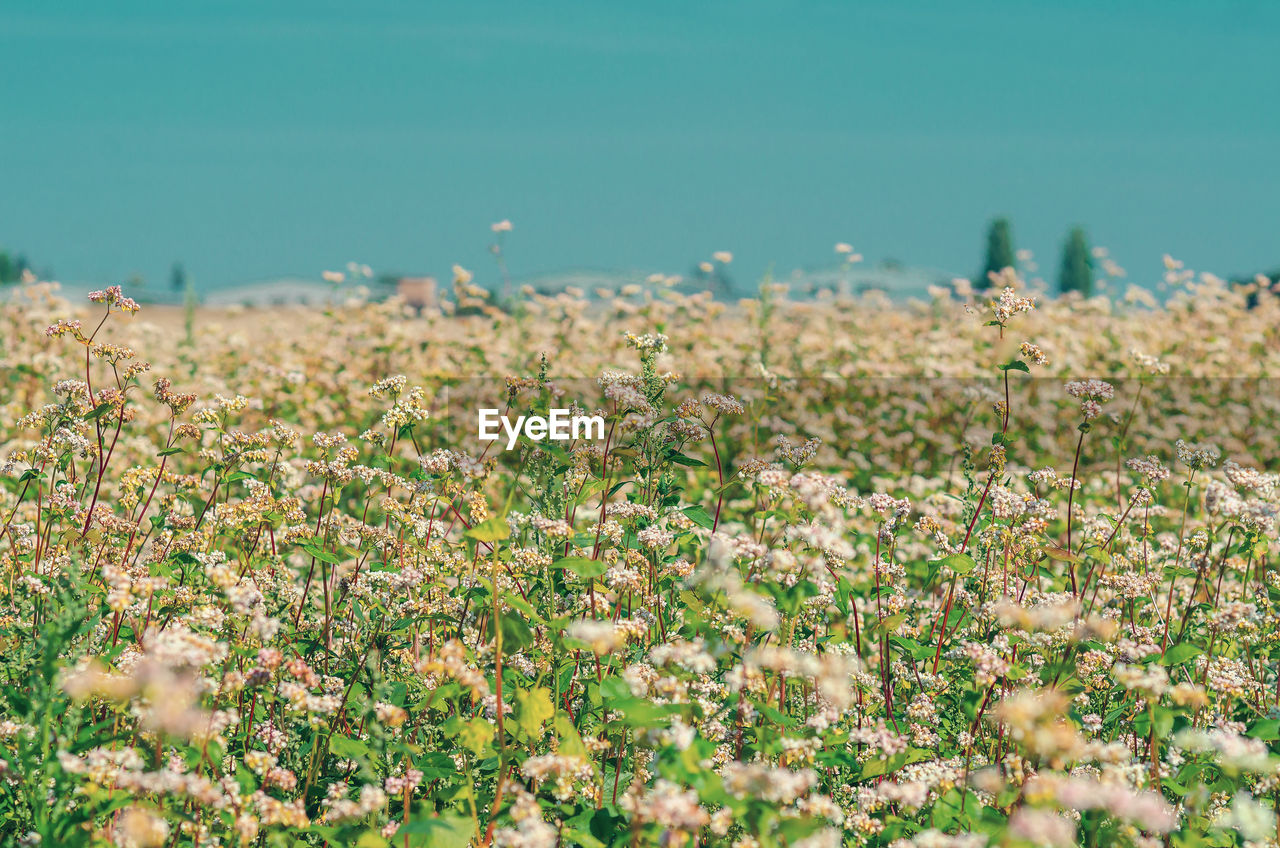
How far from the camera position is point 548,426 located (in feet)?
10.5

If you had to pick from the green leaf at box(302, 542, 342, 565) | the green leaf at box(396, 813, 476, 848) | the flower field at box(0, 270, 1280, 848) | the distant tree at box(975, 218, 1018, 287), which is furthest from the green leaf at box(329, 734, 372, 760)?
the distant tree at box(975, 218, 1018, 287)

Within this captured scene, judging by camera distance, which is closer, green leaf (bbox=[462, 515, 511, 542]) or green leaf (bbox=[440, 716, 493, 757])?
green leaf (bbox=[440, 716, 493, 757])

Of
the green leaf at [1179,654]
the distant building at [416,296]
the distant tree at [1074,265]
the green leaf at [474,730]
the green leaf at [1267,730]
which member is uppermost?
the distant tree at [1074,265]

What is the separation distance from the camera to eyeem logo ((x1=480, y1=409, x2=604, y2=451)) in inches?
127

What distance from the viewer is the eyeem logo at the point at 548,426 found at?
127 inches

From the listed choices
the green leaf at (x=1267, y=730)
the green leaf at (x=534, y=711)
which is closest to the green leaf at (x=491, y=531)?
the green leaf at (x=534, y=711)

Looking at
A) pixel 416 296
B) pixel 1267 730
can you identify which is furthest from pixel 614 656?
pixel 416 296

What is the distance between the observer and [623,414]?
3.43 meters

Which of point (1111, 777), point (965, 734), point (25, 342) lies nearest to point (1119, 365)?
point (965, 734)

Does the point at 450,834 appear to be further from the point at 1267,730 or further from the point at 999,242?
the point at 999,242

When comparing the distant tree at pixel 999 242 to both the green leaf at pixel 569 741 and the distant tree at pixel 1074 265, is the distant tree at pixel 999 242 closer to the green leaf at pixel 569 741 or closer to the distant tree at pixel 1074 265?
the distant tree at pixel 1074 265

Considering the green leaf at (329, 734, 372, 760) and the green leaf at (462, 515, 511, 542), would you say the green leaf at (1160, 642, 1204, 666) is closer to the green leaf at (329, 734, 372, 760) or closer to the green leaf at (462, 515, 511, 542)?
the green leaf at (462, 515, 511, 542)

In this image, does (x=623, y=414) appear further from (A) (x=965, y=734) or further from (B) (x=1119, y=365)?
(B) (x=1119, y=365)

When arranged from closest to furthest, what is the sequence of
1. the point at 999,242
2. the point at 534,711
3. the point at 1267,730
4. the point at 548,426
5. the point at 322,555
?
the point at 534,711, the point at 1267,730, the point at 322,555, the point at 548,426, the point at 999,242
